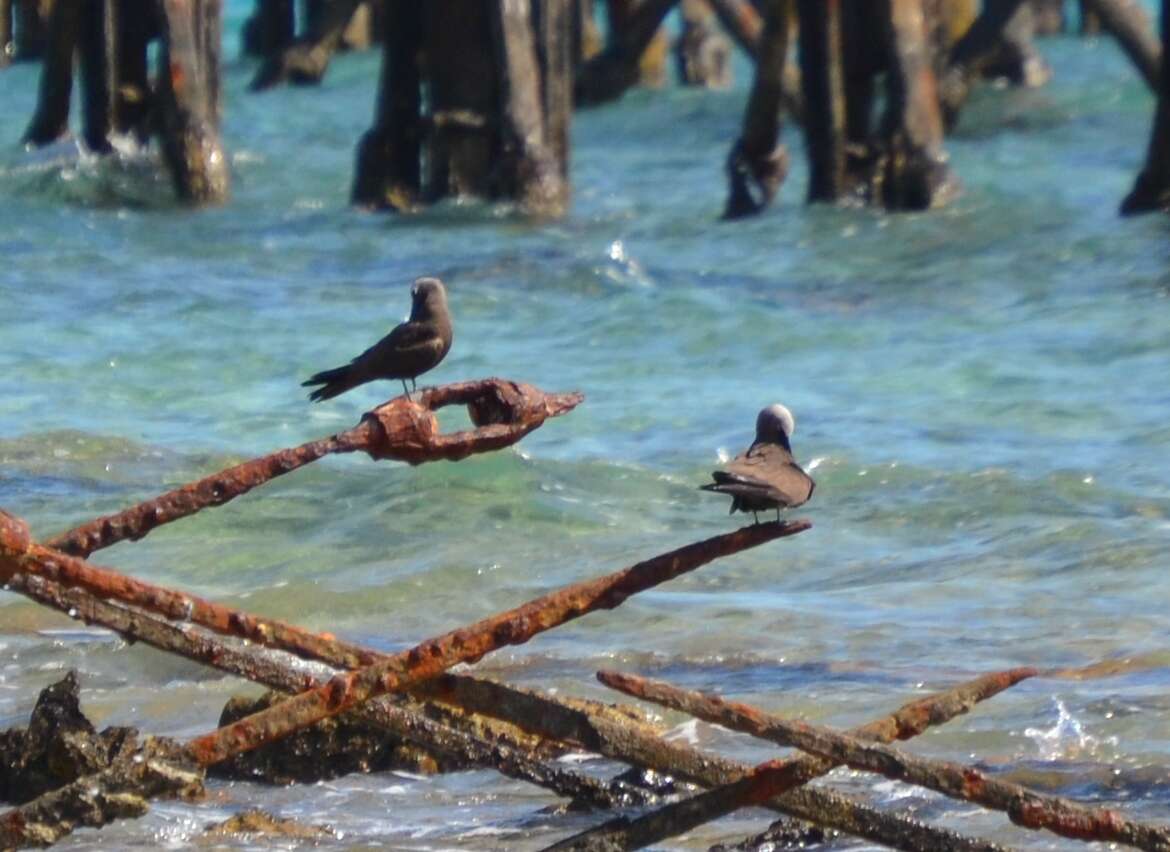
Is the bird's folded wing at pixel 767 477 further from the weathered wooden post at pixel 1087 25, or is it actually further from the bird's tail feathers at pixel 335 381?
the weathered wooden post at pixel 1087 25

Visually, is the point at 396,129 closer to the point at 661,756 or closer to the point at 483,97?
the point at 483,97

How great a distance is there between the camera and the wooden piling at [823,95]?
1085 cm

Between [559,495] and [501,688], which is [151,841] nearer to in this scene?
[501,688]

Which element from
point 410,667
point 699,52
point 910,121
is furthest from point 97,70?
point 410,667

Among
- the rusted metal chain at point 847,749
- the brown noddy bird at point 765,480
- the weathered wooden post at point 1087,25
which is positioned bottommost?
the weathered wooden post at point 1087,25

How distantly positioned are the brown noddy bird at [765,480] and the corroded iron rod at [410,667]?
22 centimetres

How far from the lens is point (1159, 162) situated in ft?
34.6

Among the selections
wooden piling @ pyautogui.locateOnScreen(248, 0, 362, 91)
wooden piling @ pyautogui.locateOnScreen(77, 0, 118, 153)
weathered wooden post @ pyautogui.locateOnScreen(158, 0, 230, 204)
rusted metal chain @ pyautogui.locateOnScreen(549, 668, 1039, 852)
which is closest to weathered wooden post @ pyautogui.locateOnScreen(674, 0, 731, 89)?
wooden piling @ pyautogui.locateOnScreen(248, 0, 362, 91)

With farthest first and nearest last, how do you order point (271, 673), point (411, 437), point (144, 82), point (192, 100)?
point (144, 82), point (192, 100), point (271, 673), point (411, 437)

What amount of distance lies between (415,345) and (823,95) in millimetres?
7564

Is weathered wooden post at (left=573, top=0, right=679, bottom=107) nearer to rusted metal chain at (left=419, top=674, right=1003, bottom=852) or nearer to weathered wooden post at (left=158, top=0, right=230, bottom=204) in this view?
weathered wooden post at (left=158, top=0, right=230, bottom=204)

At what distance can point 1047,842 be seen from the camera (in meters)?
3.76

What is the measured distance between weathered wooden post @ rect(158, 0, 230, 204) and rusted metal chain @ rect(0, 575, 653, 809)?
28.6 ft

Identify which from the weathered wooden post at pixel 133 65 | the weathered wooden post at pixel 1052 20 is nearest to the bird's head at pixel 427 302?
the weathered wooden post at pixel 133 65
